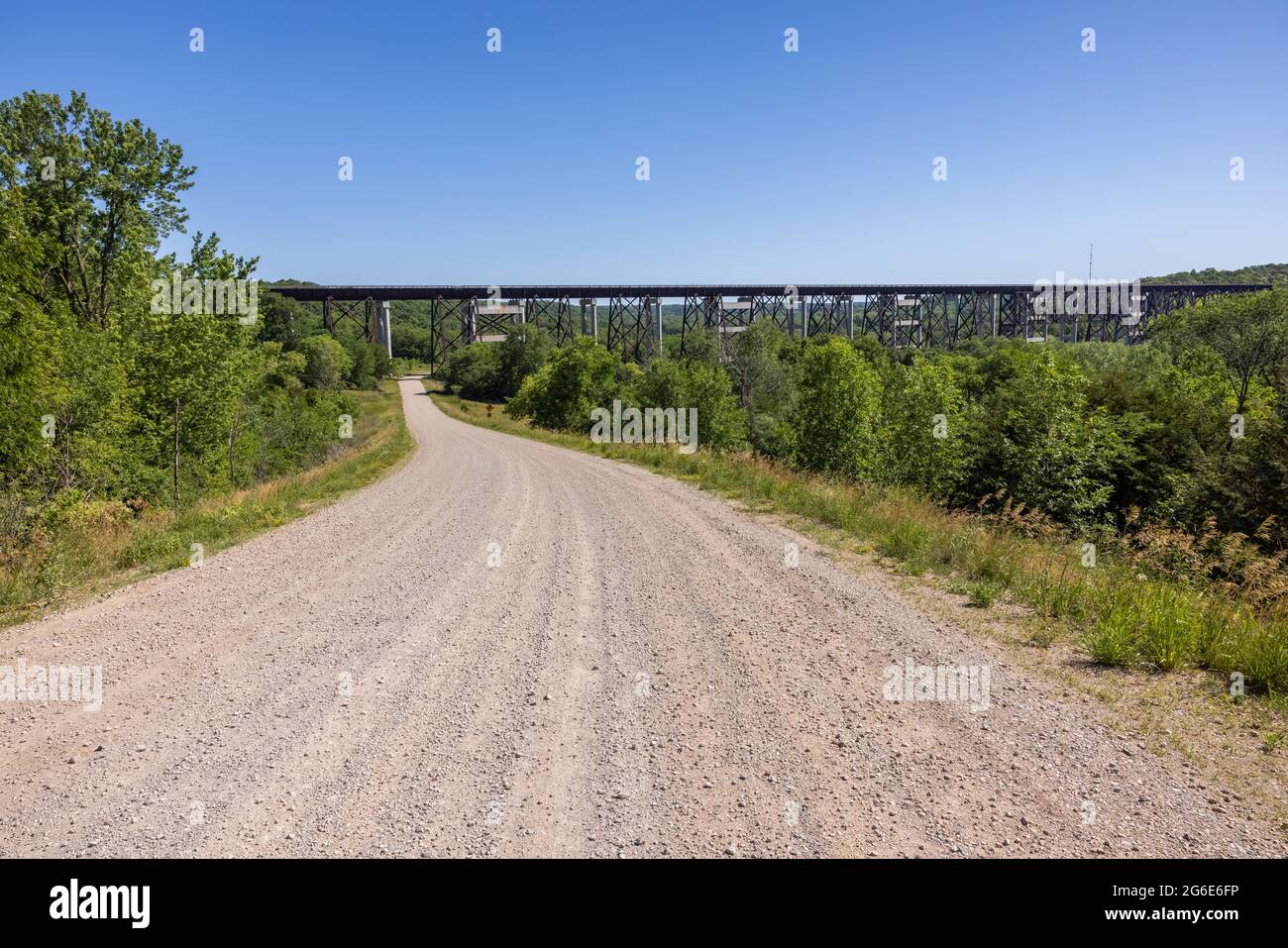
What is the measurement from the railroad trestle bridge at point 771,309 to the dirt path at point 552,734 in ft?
172

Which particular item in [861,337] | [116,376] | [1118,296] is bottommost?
[116,376]

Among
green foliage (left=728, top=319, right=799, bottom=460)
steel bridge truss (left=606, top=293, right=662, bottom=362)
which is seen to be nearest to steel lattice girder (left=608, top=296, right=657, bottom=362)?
steel bridge truss (left=606, top=293, right=662, bottom=362)

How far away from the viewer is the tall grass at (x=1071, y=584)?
4832 millimetres

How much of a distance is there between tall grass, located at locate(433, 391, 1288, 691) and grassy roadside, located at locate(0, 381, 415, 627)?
888 centimetres

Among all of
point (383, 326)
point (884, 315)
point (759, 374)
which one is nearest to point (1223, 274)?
point (884, 315)

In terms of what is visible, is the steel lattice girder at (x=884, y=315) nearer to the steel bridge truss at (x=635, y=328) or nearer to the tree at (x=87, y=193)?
the steel bridge truss at (x=635, y=328)

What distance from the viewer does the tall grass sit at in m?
4.83

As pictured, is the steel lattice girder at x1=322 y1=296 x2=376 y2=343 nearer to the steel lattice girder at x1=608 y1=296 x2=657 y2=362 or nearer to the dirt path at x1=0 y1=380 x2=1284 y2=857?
the steel lattice girder at x1=608 y1=296 x2=657 y2=362

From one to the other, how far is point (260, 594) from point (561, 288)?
63.2 meters

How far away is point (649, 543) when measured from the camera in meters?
9.62

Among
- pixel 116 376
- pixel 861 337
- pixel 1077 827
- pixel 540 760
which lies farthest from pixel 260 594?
pixel 861 337

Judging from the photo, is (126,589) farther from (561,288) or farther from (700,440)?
(561,288)

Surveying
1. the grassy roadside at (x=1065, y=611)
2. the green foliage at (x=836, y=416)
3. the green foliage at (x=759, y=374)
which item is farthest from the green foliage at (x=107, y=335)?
the green foliage at (x=759, y=374)

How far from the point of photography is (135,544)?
332 inches
